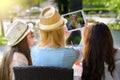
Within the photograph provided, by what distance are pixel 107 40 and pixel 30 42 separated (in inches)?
33.2

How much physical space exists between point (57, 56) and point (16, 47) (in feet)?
1.78

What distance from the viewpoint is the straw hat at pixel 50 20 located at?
321cm

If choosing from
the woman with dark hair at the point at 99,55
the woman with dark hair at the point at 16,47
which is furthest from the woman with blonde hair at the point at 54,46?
the woman with dark hair at the point at 16,47

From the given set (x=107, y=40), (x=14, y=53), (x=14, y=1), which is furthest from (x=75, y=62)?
(x=14, y=1)

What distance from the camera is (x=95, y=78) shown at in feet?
10.6

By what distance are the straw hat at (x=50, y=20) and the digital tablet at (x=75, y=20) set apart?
0.79ft

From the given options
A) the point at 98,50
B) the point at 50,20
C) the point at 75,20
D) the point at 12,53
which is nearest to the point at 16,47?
the point at 12,53

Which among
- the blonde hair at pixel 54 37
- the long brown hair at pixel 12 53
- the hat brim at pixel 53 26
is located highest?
the hat brim at pixel 53 26

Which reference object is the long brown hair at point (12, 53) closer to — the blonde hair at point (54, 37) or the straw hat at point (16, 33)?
the straw hat at point (16, 33)

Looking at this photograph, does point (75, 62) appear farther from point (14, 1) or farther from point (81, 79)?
point (14, 1)

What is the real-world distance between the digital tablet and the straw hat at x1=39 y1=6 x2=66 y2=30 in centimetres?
24

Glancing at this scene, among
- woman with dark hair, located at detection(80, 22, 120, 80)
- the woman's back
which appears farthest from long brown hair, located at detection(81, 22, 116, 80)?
the woman's back

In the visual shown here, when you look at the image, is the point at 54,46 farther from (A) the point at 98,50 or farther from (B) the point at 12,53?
(B) the point at 12,53

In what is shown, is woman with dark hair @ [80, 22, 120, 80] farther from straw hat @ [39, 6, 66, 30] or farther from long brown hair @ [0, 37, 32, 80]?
long brown hair @ [0, 37, 32, 80]
